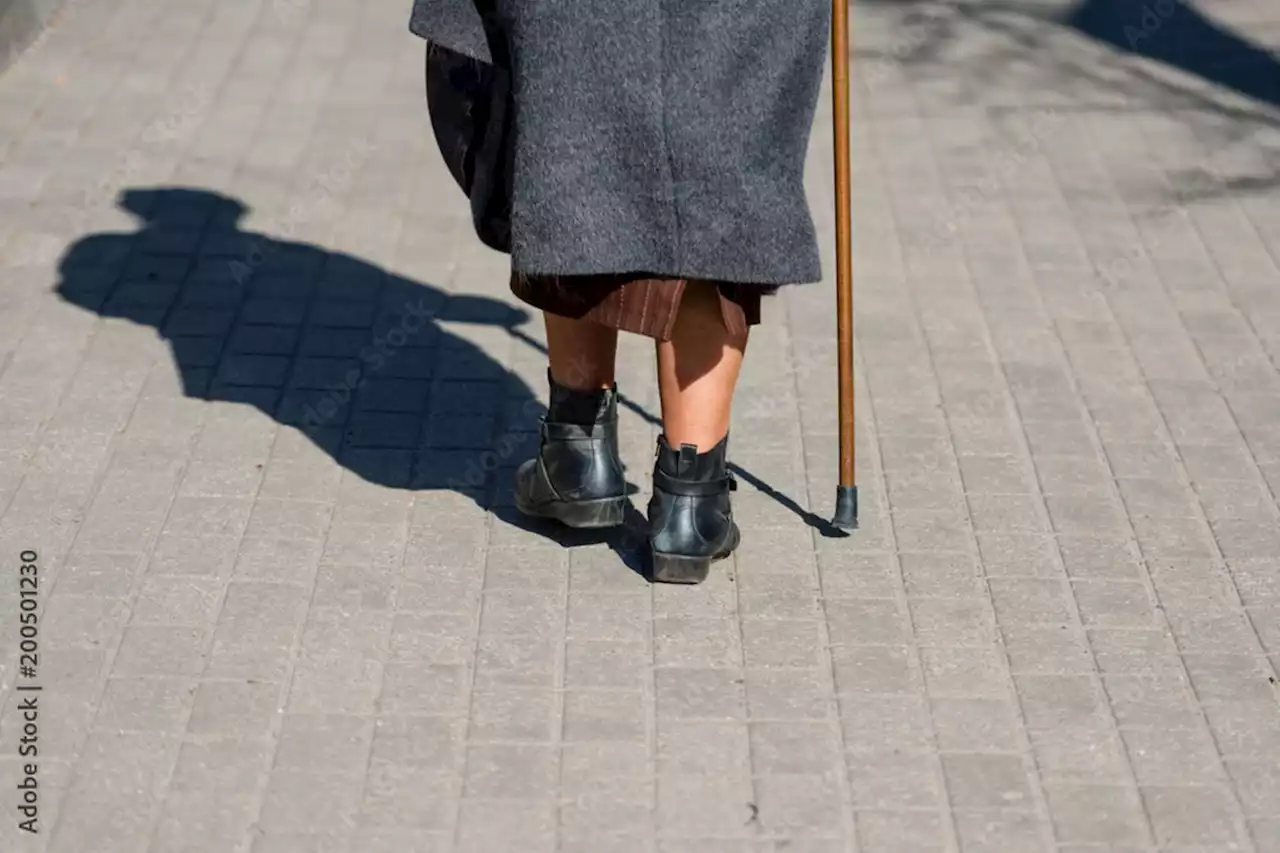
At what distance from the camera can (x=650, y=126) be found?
318 centimetres

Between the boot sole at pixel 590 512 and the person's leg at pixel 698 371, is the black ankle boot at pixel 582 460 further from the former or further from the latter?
the person's leg at pixel 698 371

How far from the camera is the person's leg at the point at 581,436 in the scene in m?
3.74

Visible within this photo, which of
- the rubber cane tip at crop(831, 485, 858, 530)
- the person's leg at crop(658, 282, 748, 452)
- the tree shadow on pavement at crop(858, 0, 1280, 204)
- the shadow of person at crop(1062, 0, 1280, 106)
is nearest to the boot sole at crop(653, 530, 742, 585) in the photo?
the person's leg at crop(658, 282, 748, 452)

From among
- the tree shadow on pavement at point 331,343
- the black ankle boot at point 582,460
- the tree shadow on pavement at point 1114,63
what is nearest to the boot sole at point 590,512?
the black ankle boot at point 582,460

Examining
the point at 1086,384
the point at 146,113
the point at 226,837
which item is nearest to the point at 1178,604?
the point at 1086,384

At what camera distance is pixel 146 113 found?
6.27 m

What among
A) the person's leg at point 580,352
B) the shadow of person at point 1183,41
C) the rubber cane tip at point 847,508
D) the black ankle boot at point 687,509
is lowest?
the shadow of person at point 1183,41

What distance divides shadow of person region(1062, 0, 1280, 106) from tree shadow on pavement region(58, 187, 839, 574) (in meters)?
3.57

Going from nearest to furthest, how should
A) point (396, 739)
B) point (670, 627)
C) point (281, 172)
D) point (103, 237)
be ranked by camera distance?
point (396, 739) < point (670, 627) < point (103, 237) < point (281, 172)

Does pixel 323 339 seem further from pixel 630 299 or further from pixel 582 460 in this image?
pixel 630 299

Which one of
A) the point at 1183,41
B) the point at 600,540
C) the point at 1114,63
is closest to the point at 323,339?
the point at 600,540

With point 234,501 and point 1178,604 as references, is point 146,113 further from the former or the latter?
point 1178,604

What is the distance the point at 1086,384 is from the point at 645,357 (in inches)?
44.8

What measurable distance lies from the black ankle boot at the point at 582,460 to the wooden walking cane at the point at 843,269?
482 millimetres
